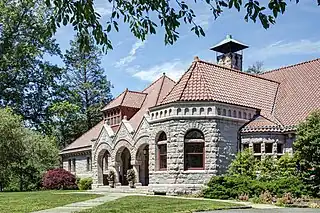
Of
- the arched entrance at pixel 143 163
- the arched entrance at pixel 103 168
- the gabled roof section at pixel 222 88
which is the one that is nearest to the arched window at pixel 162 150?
the gabled roof section at pixel 222 88

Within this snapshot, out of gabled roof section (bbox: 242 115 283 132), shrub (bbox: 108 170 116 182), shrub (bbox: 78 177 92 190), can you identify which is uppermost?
gabled roof section (bbox: 242 115 283 132)

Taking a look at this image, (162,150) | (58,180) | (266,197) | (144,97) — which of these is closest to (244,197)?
(266,197)

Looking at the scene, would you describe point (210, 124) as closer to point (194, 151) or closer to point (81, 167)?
point (194, 151)

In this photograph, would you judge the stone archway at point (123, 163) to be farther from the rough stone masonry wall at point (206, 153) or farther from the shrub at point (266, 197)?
the shrub at point (266, 197)

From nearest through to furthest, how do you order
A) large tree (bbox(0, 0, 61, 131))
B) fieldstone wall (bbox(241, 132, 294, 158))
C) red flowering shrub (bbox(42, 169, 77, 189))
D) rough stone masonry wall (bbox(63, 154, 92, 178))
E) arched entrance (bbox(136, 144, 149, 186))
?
fieldstone wall (bbox(241, 132, 294, 158))
arched entrance (bbox(136, 144, 149, 186))
red flowering shrub (bbox(42, 169, 77, 189))
rough stone masonry wall (bbox(63, 154, 92, 178))
large tree (bbox(0, 0, 61, 131))

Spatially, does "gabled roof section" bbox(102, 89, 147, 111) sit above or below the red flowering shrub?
above

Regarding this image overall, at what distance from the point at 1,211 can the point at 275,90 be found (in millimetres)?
19804

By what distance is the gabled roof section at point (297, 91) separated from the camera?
84.2ft

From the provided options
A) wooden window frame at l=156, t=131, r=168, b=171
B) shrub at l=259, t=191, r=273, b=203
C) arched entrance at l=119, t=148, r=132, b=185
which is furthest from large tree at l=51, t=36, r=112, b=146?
shrub at l=259, t=191, r=273, b=203

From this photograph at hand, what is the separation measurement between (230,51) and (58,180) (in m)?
15.8

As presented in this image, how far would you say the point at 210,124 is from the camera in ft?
78.2

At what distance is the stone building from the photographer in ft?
78.1

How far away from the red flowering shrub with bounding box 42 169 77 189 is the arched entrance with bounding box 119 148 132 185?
5.63m

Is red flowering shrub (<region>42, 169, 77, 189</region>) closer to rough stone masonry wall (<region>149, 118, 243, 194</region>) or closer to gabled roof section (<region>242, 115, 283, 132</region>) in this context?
rough stone masonry wall (<region>149, 118, 243, 194</region>)
